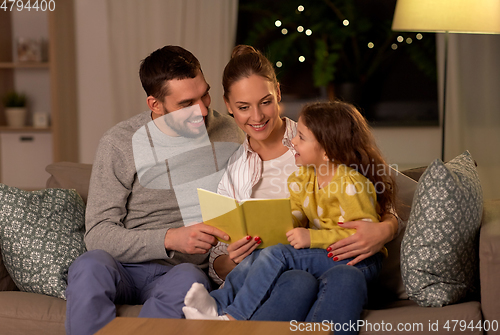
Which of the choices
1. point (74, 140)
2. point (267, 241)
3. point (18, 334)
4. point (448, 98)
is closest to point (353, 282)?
point (267, 241)

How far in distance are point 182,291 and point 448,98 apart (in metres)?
2.27

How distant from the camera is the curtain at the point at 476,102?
289 cm

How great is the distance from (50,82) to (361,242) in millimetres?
2569

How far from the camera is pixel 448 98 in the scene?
118 inches

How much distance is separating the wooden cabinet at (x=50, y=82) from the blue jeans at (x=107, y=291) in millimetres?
2045

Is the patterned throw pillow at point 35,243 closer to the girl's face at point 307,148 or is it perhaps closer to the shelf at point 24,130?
the girl's face at point 307,148

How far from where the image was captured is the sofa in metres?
1.21

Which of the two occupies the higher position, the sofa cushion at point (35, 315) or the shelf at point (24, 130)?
the shelf at point (24, 130)

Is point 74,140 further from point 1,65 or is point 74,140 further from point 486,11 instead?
point 486,11

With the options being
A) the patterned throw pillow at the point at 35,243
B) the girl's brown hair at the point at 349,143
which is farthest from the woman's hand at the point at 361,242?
the patterned throw pillow at the point at 35,243

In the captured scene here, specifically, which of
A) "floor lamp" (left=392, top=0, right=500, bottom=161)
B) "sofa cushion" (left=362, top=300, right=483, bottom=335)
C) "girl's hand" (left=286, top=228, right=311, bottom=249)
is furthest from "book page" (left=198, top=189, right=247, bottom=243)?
"floor lamp" (left=392, top=0, right=500, bottom=161)

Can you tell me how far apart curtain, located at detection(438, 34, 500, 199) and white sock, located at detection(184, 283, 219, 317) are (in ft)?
7.02

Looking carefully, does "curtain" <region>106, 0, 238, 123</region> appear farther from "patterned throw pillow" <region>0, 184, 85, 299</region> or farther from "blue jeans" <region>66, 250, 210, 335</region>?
"blue jeans" <region>66, 250, 210, 335</region>

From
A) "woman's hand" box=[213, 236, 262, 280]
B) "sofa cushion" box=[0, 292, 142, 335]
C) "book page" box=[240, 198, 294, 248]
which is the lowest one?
"sofa cushion" box=[0, 292, 142, 335]
